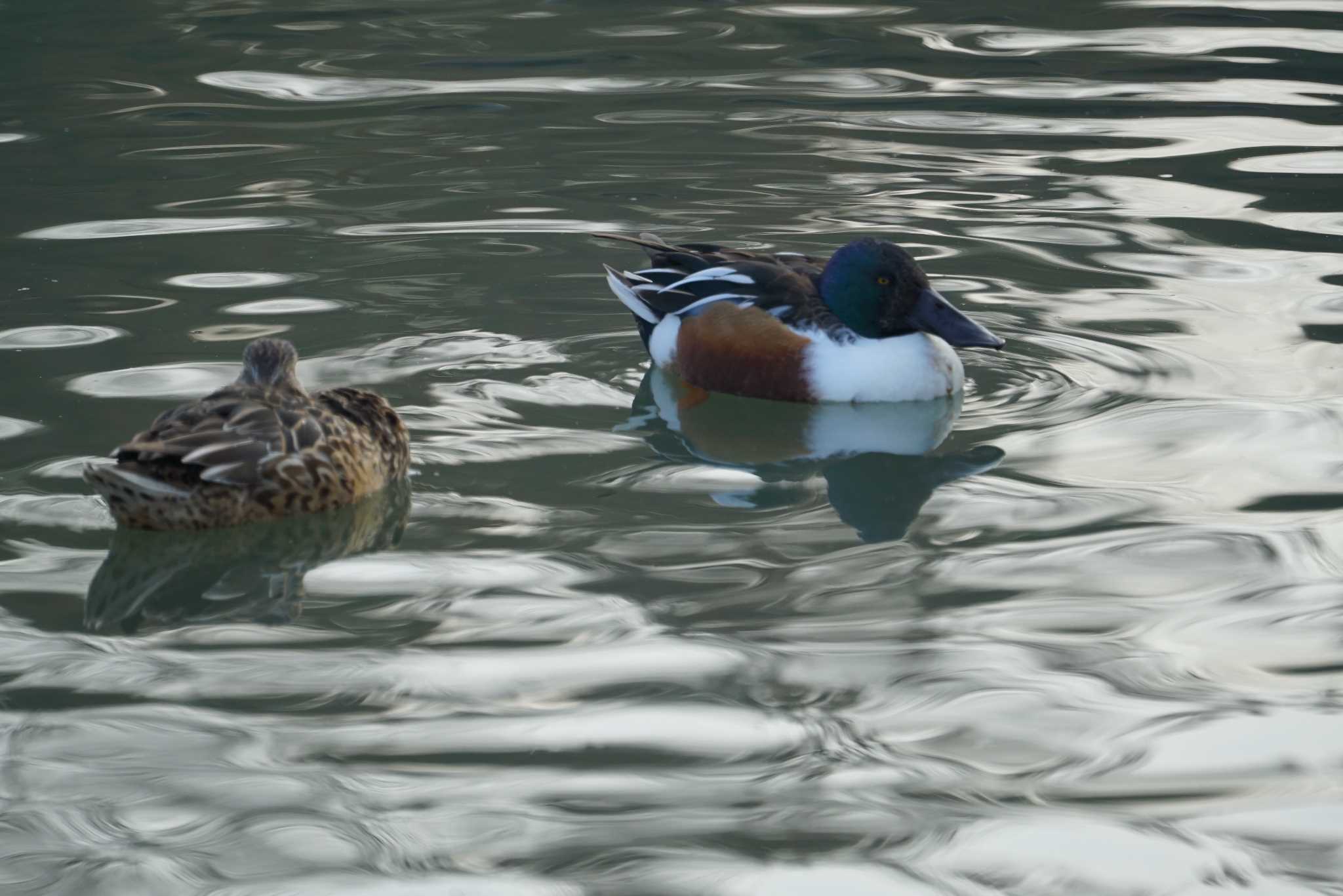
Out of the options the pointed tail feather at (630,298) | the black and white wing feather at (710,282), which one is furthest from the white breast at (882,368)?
the pointed tail feather at (630,298)

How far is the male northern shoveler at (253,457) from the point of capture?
593 centimetres

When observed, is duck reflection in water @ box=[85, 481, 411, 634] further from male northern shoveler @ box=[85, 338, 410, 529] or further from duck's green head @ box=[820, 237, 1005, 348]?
duck's green head @ box=[820, 237, 1005, 348]

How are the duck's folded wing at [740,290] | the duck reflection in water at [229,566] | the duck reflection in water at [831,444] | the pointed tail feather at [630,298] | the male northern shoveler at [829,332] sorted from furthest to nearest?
the pointed tail feather at [630,298] → the duck's folded wing at [740,290] → the male northern shoveler at [829,332] → the duck reflection in water at [831,444] → the duck reflection in water at [229,566]

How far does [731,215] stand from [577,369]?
2.87 metres

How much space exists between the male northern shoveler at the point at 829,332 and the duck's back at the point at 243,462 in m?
2.01

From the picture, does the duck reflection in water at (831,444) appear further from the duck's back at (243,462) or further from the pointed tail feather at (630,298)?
the duck's back at (243,462)

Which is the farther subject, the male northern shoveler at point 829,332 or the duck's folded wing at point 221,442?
the male northern shoveler at point 829,332

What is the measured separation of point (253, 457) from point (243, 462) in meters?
0.04

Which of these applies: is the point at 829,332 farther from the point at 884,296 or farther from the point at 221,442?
the point at 221,442

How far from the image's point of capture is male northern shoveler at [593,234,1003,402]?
7855 mm

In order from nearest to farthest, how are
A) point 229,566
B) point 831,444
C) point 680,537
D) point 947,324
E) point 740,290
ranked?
point 229,566 < point 680,537 < point 831,444 < point 947,324 < point 740,290

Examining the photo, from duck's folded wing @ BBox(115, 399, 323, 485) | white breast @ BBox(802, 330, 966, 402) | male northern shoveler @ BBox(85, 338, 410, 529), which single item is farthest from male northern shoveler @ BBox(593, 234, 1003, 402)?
duck's folded wing @ BBox(115, 399, 323, 485)

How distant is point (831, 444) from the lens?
7402 millimetres

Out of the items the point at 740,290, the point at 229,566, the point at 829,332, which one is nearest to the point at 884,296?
the point at 829,332
